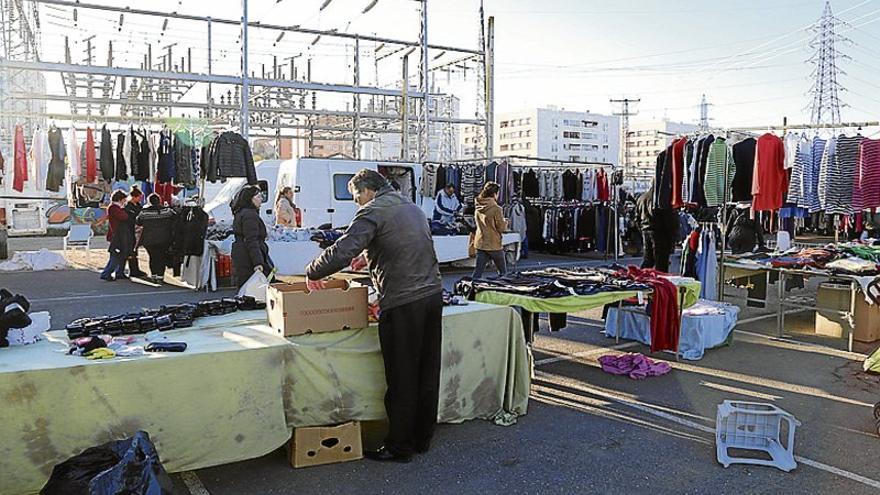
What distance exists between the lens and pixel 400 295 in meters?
4.00

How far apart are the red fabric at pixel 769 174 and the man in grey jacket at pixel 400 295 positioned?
5.84 m

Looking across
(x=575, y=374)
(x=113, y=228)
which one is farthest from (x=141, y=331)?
(x=113, y=228)

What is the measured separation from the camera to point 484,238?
9.09 m

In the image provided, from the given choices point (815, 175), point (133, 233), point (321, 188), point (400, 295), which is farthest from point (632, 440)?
point (133, 233)

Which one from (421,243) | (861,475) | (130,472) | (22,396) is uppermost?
(421,243)

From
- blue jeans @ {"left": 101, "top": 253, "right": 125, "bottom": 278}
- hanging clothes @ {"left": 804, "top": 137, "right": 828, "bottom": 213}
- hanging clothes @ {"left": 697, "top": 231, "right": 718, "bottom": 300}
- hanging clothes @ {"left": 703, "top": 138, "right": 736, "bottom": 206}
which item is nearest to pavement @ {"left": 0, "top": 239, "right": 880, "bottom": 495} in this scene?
hanging clothes @ {"left": 697, "top": 231, "right": 718, "bottom": 300}

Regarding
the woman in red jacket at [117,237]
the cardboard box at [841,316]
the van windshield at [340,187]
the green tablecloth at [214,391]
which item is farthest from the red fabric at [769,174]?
the woman in red jacket at [117,237]

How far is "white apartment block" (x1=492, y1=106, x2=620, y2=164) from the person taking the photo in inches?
4188

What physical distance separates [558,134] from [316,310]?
108 metres

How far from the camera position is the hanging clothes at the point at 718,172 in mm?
8383

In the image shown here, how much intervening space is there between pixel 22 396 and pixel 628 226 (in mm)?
14799

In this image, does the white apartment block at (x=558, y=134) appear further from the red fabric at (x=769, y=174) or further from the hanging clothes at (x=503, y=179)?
the red fabric at (x=769, y=174)

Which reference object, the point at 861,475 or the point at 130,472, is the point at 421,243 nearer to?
the point at 130,472

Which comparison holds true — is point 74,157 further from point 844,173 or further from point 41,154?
point 844,173
